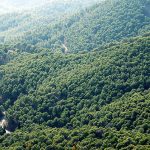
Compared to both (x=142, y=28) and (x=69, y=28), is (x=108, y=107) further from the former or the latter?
(x=69, y=28)

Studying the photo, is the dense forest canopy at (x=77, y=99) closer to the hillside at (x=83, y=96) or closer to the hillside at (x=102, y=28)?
the hillside at (x=83, y=96)

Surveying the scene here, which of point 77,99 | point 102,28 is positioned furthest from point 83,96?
point 102,28

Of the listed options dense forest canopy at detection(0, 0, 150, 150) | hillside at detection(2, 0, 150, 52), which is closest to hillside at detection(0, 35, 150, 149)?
dense forest canopy at detection(0, 0, 150, 150)

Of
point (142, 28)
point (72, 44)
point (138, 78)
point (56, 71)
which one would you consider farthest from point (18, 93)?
point (142, 28)

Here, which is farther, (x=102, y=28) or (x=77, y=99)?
(x=102, y=28)

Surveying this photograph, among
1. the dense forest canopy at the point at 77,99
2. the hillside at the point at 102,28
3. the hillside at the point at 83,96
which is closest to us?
the dense forest canopy at the point at 77,99

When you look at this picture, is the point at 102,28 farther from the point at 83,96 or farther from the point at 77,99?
the point at 77,99

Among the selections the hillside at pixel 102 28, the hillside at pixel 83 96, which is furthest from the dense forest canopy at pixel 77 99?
the hillside at pixel 102 28

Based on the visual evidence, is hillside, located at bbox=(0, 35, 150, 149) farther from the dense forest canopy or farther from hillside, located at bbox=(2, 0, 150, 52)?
hillside, located at bbox=(2, 0, 150, 52)
